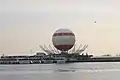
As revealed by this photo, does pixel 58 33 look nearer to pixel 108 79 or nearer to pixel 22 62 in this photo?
pixel 22 62

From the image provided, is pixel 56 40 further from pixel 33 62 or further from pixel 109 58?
pixel 109 58

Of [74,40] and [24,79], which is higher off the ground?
[74,40]

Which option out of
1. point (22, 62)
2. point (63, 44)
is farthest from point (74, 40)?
point (22, 62)

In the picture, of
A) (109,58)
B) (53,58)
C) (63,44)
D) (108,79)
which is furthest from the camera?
(109,58)

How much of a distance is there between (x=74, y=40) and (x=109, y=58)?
20.1 metres

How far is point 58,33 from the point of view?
1874 inches

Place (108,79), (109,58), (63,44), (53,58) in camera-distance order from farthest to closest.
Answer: (109,58) < (53,58) < (63,44) < (108,79)

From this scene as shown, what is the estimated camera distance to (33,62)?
63125 mm

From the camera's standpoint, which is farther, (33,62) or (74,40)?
(33,62)

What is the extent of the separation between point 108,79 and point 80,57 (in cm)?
4334

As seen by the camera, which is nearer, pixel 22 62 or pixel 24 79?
pixel 24 79

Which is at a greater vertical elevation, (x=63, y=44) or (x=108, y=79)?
(x=63, y=44)

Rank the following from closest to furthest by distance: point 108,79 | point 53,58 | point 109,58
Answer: point 108,79, point 53,58, point 109,58

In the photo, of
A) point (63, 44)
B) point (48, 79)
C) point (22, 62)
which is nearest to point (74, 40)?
point (63, 44)
